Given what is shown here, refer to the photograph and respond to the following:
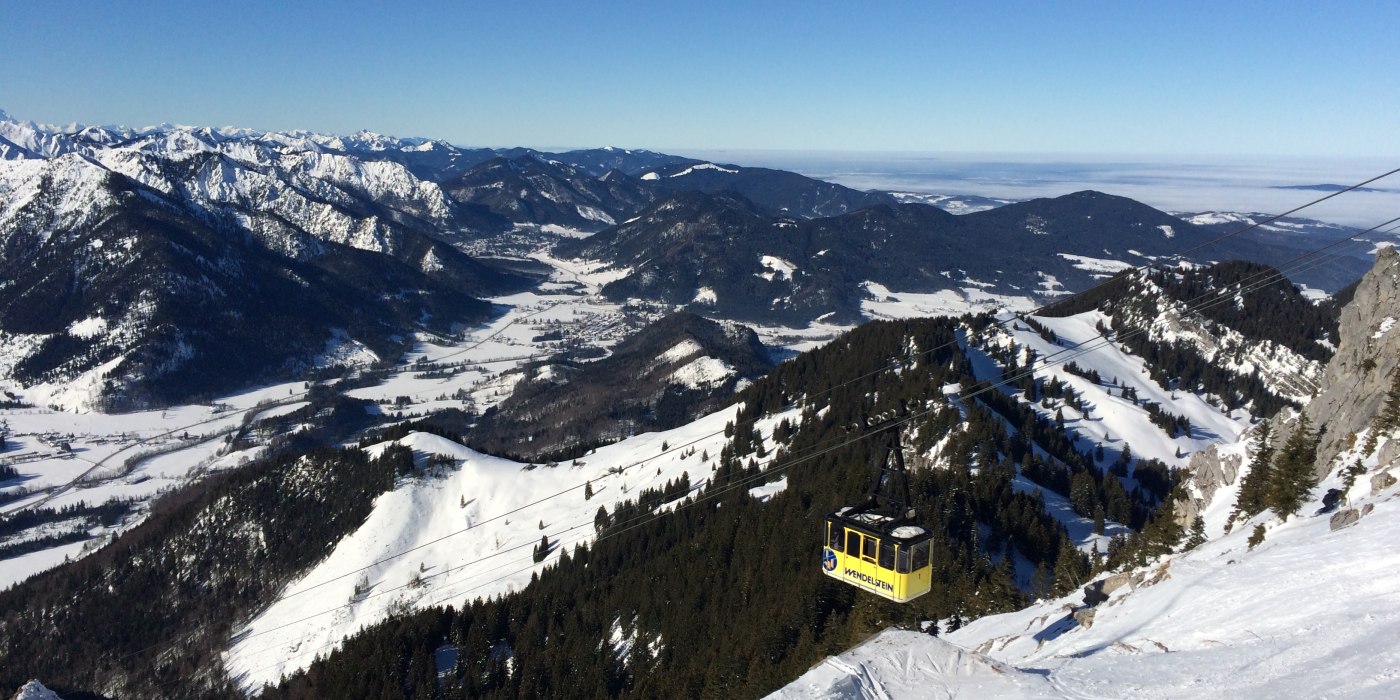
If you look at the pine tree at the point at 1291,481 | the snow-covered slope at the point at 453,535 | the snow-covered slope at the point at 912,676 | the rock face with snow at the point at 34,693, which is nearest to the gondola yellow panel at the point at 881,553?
the snow-covered slope at the point at 912,676

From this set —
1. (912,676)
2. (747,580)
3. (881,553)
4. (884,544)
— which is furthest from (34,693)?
(912,676)

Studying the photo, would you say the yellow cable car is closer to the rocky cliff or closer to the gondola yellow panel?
the gondola yellow panel

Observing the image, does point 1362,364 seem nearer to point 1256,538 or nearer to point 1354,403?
point 1354,403

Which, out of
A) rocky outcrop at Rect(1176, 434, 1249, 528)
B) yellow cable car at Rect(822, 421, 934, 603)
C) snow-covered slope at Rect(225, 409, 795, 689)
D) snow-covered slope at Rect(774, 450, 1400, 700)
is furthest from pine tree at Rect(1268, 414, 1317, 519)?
snow-covered slope at Rect(225, 409, 795, 689)

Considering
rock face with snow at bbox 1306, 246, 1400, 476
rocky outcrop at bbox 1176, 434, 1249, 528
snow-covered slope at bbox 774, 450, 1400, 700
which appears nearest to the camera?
snow-covered slope at bbox 774, 450, 1400, 700

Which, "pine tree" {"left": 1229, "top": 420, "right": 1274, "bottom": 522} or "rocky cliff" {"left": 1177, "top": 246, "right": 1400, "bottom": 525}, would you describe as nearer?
"rocky cliff" {"left": 1177, "top": 246, "right": 1400, "bottom": 525}

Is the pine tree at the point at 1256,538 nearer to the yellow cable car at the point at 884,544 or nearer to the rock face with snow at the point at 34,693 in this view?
the yellow cable car at the point at 884,544

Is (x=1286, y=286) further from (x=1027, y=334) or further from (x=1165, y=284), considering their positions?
(x=1027, y=334)
